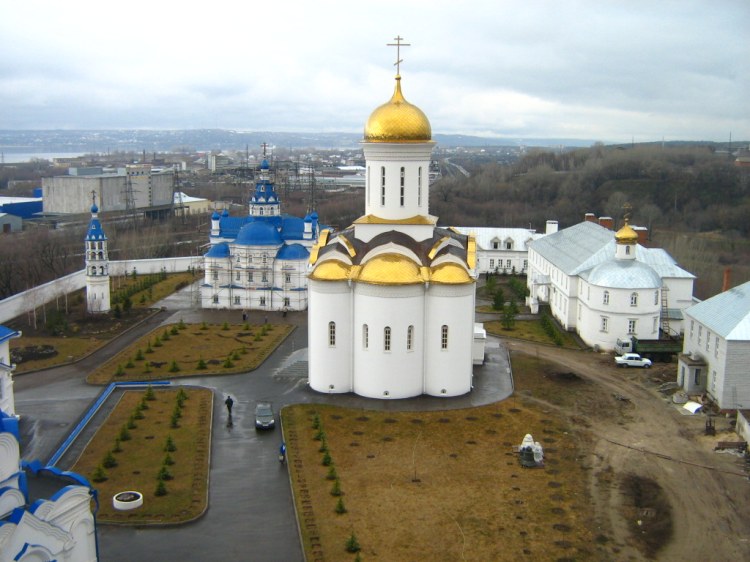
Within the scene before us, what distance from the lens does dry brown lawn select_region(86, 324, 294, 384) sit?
84.2 feet

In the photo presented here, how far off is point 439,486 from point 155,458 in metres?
7.06

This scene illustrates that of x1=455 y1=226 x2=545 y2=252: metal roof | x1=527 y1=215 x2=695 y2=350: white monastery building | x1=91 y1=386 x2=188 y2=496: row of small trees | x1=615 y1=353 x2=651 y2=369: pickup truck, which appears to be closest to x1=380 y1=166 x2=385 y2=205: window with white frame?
x1=91 y1=386 x2=188 y2=496: row of small trees

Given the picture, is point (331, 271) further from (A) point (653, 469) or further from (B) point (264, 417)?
(A) point (653, 469)

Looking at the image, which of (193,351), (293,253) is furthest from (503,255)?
(193,351)

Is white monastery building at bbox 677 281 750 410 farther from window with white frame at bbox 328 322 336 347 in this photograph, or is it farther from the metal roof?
the metal roof

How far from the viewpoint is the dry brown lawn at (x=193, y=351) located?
2566 cm

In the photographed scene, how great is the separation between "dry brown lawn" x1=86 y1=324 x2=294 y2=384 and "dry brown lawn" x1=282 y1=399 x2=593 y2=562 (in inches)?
220

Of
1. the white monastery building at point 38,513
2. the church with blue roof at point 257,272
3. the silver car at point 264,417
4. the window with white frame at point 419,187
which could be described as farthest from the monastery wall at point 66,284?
the white monastery building at point 38,513

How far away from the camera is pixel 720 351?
22094 millimetres

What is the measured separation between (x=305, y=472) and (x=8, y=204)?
2668 inches

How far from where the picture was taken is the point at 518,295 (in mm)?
40250

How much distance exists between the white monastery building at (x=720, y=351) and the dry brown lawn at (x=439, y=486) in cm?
519

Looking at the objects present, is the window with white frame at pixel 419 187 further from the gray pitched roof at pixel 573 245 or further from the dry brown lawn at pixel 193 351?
the gray pitched roof at pixel 573 245

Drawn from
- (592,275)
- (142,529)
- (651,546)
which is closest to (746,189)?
(592,275)
